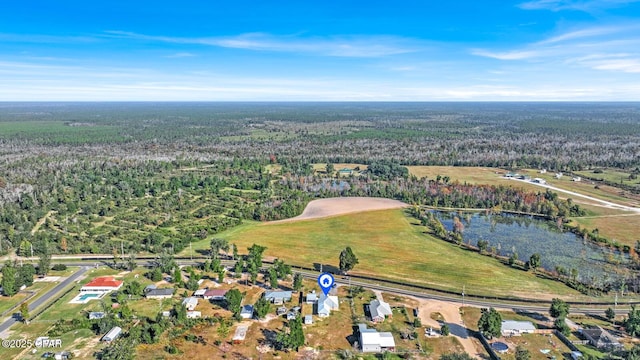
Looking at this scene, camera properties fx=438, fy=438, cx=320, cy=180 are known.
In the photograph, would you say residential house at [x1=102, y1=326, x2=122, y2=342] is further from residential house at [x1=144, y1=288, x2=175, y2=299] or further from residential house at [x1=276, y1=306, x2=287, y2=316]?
residential house at [x1=276, y1=306, x2=287, y2=316]

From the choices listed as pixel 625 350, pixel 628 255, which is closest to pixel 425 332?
pixel 625 350

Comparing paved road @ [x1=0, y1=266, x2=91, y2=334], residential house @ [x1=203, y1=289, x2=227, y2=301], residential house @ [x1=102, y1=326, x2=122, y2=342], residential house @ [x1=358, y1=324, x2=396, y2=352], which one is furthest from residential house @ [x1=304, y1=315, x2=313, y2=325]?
paved road @ [x1=0, y1=266, x2=91, y2=334]

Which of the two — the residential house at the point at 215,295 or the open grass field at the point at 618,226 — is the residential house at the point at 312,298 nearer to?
the residential house at the point at 215,295

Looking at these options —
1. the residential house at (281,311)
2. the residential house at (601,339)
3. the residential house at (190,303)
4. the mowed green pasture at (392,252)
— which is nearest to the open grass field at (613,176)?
the mowed green pasture at (392,252)

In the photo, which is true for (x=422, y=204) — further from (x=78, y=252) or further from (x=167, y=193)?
(x=78, y=252)

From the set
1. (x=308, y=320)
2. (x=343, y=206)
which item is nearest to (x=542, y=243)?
(x=343, y=206)

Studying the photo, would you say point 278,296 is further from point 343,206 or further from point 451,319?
point 343,206
